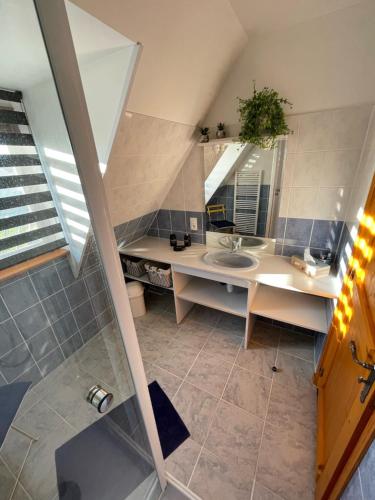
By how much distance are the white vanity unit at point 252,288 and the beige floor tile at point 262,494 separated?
0.83 metres

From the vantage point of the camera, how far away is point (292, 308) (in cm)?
161

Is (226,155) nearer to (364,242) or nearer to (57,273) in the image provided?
(364,242)

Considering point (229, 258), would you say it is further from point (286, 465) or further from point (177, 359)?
point (286, 465)

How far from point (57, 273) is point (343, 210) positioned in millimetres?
1749

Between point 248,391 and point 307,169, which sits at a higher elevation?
point 307,169

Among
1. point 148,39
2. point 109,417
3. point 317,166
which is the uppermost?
point 148,39

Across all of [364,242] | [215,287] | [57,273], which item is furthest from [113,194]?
[364,242]

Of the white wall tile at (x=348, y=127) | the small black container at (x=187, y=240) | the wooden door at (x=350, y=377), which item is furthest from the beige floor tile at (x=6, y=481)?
the white wall tile at (x=348, y=127)

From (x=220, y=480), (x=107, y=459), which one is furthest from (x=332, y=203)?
(x=107, y=459)

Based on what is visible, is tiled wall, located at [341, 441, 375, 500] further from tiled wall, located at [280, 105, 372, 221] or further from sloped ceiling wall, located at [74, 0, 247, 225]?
sloped ceiling wall, located at [74, 0, 247, 225]

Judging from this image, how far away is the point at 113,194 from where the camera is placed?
154 cm

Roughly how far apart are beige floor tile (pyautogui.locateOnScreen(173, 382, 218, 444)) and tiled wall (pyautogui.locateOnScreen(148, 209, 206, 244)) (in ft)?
4.15

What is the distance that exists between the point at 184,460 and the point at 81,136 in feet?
5.19

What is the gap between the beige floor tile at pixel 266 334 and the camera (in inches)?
72.9
